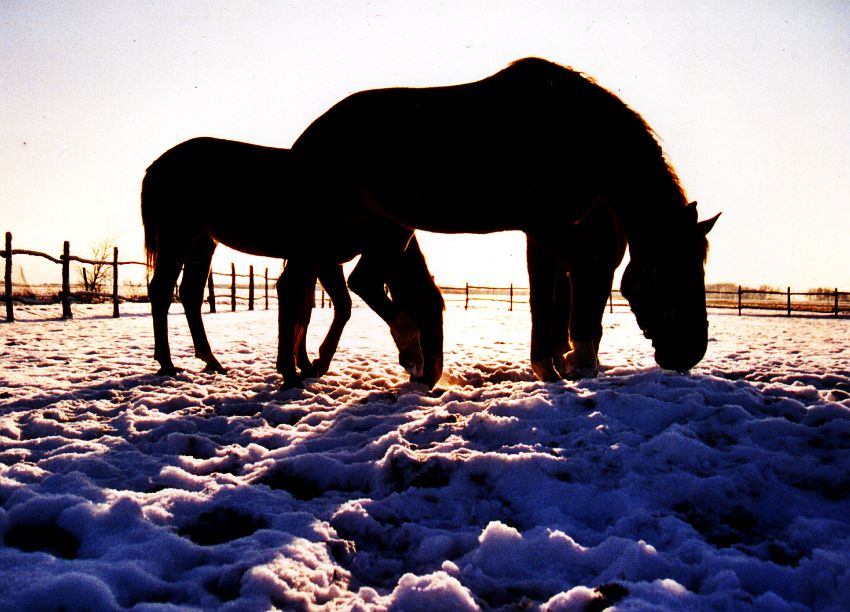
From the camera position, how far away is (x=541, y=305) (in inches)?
130

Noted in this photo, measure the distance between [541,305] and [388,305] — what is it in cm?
108

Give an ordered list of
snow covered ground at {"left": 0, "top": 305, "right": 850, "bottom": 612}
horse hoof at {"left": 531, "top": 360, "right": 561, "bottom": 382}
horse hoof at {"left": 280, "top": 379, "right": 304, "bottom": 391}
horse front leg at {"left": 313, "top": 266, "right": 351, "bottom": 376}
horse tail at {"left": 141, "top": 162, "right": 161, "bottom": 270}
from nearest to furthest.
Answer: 1. snow covered ground at {"left": 0, "top": 305, "right": 850, "bottom": 612}
2. horse hoof at {"left": 531, "top": 360, "right": 561, "bottom": 382}
3. horse hoof at {"left": 280, "top": 379, "right": 304, "bottom": 391}
4. horse front leg at {"left": 313, "top": 266, "right": 351, "bottom": 376}
5. horse tail at {"left": 141, "top": 162, "right": 161, "bottom": 270}

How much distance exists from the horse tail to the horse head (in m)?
3.58

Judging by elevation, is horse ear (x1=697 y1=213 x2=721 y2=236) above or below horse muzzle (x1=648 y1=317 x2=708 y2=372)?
above

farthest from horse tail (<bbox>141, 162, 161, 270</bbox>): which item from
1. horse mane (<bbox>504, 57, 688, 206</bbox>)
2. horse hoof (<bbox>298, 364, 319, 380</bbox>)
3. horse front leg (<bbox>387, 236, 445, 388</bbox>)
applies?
horse mane (<bbox>504, 57, 688, 206</bbox>)

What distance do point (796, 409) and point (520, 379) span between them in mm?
1729

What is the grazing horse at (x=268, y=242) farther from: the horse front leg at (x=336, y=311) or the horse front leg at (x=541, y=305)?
the horse front leg at (x=541, y=305)

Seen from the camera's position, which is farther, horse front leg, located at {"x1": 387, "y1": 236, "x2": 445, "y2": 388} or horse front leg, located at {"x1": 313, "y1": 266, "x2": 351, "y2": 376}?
horse front leg, located at {"x1": 313, "y1": 266, "x2": 351, "y2": 376}

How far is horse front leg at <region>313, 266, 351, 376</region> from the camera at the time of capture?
404 centimetres

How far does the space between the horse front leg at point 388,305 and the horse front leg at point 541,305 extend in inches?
29.2

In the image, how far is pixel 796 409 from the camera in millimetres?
2268

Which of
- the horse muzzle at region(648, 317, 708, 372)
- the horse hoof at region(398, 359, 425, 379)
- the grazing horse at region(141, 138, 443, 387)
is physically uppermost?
the grazing horse at region(141, 138, 443, 387)

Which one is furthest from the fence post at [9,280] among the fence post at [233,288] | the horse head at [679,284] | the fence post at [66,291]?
the horse head at [679,284]

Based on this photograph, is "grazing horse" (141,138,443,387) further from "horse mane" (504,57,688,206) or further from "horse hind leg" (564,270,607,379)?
"horse mane" (504,57,688,206)
